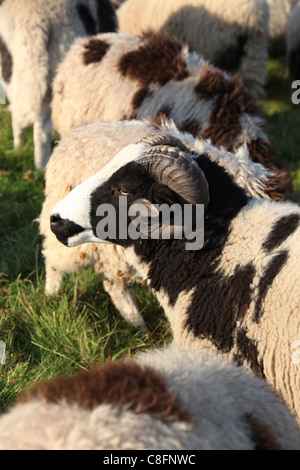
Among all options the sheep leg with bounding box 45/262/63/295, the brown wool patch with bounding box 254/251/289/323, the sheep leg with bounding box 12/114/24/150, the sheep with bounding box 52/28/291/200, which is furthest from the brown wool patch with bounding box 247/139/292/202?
the sheep leg with bounding box 12/114/24/150

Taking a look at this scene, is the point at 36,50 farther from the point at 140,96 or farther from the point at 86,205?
the point at 86,205

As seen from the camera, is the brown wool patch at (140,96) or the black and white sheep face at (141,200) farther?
the brown wool patch at (140,96)

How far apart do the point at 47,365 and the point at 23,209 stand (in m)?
2.44

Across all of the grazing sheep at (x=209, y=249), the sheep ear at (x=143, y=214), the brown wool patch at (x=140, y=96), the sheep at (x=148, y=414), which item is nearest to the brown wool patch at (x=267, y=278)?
the grazing sheep at (x=209, y=249)

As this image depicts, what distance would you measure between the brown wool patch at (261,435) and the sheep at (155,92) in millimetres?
2606

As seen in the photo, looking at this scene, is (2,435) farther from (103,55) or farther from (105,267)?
(103,55)

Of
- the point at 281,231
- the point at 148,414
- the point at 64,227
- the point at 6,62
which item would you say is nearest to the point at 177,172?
the point at 281,231

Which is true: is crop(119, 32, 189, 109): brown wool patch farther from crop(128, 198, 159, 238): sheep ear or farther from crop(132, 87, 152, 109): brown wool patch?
crop(128, 198, 159, 238): sheep ear

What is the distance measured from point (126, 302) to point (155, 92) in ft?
5.99

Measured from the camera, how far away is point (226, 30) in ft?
24.9

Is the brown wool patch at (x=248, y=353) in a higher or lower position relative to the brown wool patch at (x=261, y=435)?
lower

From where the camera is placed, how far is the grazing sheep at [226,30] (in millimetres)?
7500

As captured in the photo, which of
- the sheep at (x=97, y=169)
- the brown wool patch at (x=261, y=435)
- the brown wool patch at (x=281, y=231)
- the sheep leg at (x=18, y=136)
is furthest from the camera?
the sheep leg at (x=18, y=136)

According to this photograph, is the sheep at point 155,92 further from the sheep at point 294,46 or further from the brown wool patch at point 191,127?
the sheep at point 294,46
